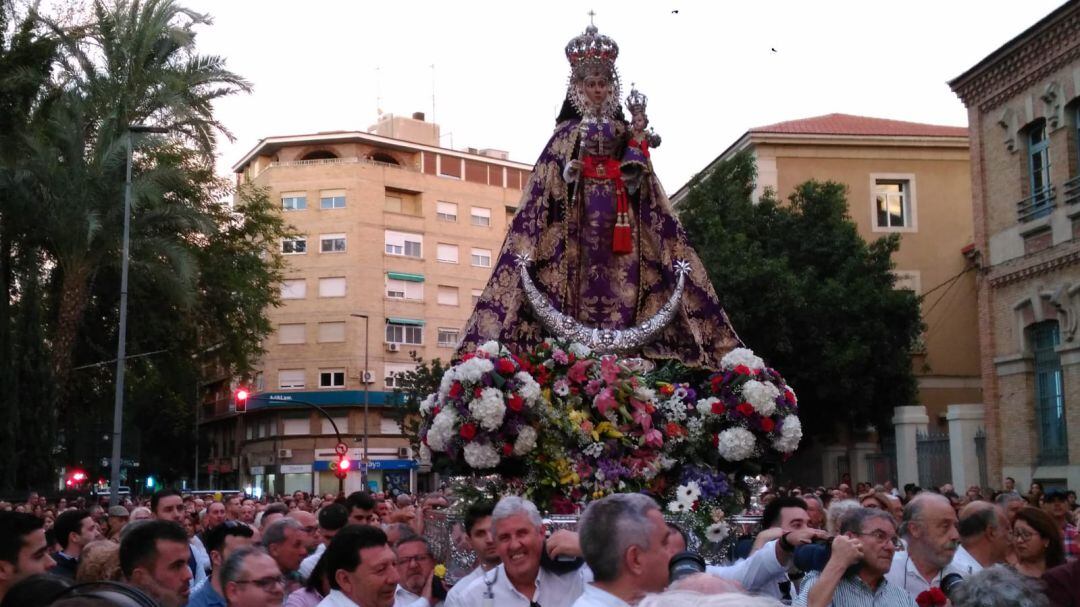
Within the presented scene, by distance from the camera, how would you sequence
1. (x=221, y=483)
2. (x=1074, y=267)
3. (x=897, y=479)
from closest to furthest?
(x=1074, y=267)
(x=897, y=479)
(x=221, y=483)

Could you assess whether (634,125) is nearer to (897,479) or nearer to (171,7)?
(897,479)

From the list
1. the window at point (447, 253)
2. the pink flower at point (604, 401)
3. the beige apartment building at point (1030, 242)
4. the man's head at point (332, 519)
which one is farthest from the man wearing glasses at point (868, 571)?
the window at point (447, 253)

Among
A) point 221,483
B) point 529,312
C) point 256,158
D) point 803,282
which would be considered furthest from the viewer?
point 221,483

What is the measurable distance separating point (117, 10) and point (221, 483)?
39679 millimetres

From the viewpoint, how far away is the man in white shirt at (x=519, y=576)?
5.59m

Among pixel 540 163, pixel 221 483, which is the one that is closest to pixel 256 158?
pixel 221 483

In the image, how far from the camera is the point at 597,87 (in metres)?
9.70

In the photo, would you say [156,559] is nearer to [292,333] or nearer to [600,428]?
[600,428]

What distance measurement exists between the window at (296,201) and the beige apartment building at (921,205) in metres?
27.2

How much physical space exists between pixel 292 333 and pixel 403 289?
5.34 meters

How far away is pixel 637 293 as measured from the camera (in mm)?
9656

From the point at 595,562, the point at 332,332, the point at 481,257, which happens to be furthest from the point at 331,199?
the point at 595,562

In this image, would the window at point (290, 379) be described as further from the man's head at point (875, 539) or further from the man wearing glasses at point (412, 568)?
the man's head at point (875, 539)

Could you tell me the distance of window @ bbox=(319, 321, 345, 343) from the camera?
188 ft
